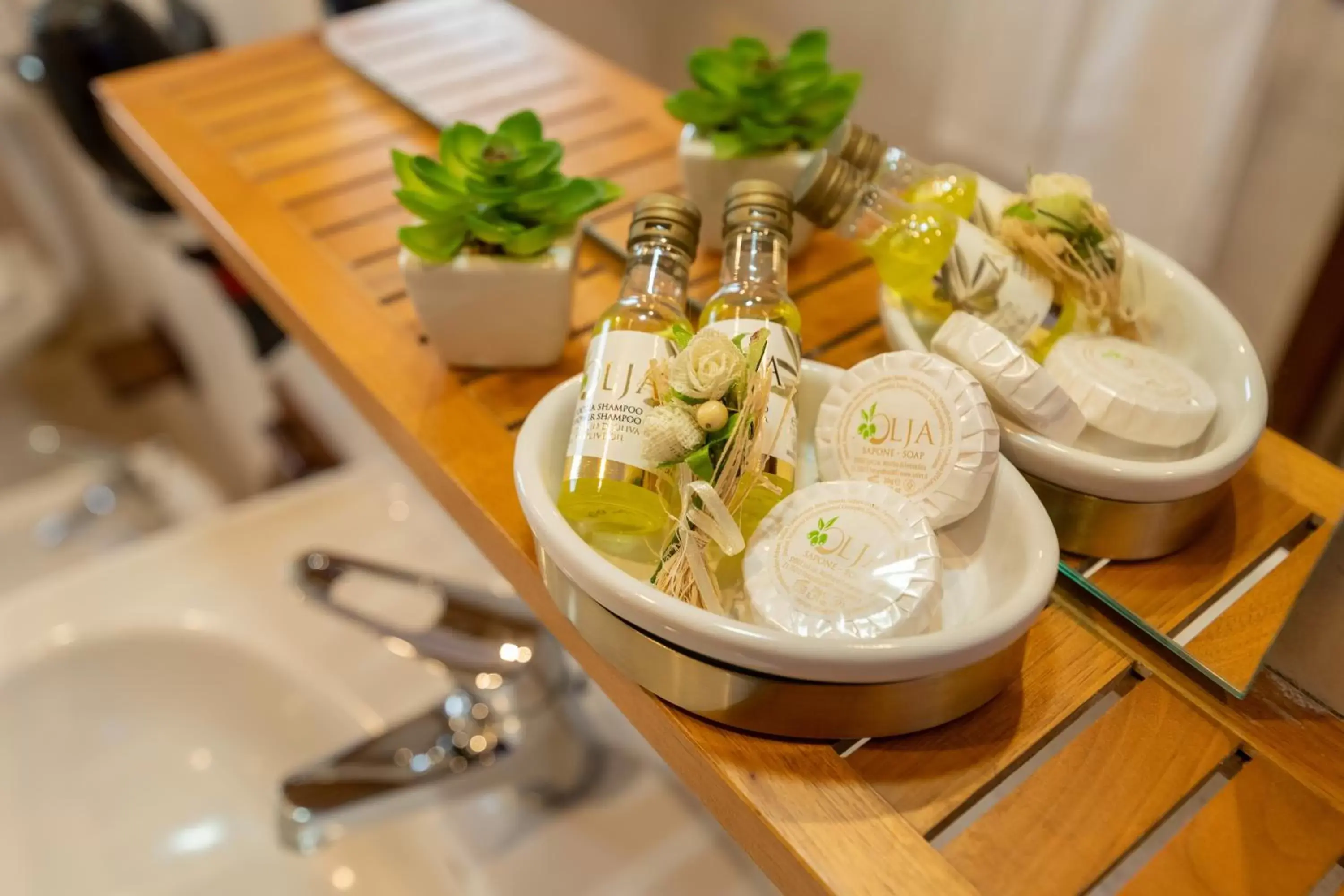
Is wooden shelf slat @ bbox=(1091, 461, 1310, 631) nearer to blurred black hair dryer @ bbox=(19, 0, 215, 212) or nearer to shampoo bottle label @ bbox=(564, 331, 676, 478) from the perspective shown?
shampoo bottle label @ bbox=(564, 331, 676, 478)

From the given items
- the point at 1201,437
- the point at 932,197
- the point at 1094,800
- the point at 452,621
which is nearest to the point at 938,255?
the point at 932,197

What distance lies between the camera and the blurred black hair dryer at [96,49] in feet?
3.16

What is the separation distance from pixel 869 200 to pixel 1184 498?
0.22m

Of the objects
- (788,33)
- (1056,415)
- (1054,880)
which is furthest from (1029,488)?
(788,33)

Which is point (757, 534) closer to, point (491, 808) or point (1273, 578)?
point (1273, 578)

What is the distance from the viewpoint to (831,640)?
0.35m

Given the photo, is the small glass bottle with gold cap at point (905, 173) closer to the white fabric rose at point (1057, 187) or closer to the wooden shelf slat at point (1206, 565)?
the white fabric rose at point (1057, 187)

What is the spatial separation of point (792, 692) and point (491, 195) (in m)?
0.30

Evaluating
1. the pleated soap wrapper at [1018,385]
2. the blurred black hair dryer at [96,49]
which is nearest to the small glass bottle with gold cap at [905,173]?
the pleated soap wrapper at [1018,385]

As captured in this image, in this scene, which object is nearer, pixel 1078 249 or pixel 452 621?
pixel 1078 249

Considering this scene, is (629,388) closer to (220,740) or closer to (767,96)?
(767,96)

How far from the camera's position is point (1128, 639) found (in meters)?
0.44

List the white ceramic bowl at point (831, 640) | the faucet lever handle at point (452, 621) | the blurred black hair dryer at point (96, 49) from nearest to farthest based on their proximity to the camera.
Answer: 1. the white ceramic bowl at point (831, 640)
2. the faucet lever handle at point (452, 621)
3. the blurred black hair dryer at point (96, 49)

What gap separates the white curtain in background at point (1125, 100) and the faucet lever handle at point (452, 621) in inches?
17.5
